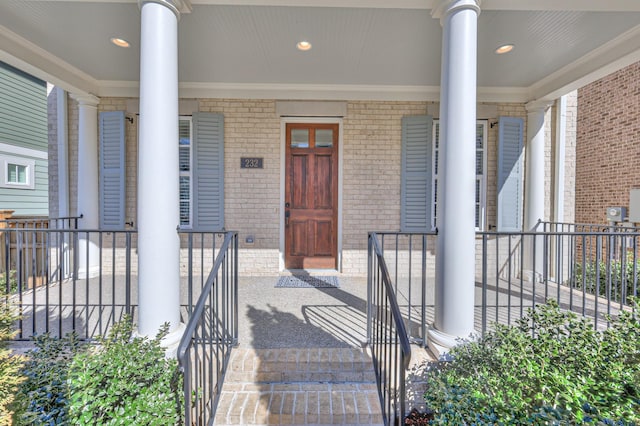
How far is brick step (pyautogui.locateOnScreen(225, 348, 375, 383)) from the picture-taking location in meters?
2.31

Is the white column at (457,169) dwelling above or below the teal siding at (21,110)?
below

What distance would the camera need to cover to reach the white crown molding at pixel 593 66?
3332mm

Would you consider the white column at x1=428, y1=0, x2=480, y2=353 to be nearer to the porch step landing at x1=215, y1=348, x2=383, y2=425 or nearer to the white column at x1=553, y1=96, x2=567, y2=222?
the porch step landing at x1=215, y1=348, x2=383, y2=425

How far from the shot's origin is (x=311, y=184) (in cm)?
495

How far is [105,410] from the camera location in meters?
1.55

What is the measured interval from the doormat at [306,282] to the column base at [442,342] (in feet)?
6.48

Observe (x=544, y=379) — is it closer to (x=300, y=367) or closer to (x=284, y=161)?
(x=300, y=367)

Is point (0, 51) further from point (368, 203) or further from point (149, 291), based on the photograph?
point (368, 203)

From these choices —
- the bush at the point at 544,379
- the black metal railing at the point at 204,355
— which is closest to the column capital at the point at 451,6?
the bush at the point at 544,379

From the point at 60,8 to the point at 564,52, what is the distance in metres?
5.56

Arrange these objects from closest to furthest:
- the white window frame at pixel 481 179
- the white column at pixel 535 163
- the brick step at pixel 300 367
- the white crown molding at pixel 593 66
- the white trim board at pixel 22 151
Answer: the brick step at pixel 300 367
the white crown molding at pixel 593 66
the white column at pixel 535 163
the white window frame at pixel 481 179
the white trim board at pixel 22 151

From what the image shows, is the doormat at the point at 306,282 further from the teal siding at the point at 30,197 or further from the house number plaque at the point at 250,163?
the teal siding at the point at 30,197

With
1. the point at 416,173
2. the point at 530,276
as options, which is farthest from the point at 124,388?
the point at 530,276

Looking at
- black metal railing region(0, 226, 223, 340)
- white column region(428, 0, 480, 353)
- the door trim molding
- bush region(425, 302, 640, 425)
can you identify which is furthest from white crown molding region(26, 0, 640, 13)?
bush region(425, 302, 640, 425)
